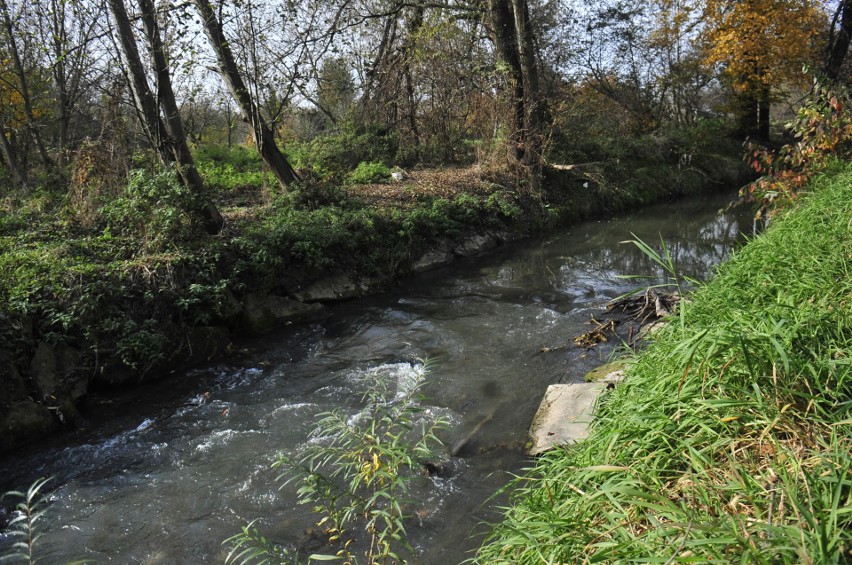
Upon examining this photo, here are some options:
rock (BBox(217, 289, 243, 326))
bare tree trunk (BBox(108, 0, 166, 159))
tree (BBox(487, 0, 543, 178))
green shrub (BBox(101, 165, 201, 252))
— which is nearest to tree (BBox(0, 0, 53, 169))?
bare tree trunk (BBox(108, 0, 166, 159))

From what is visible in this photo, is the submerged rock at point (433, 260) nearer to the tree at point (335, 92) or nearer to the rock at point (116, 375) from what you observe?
the rock at point (116, 375)

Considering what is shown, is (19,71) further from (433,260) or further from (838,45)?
(838,45)

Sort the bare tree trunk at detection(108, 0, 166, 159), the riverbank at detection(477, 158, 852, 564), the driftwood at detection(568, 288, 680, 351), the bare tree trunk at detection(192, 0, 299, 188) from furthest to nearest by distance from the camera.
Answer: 1. the bare tree trunk at detection(192, 0, 299, 188)
2. the bare tree trunk at detection(108, 0, 166, 159)
3. the driftwood at detection(568, 288, 680, 351)
4. the riverbank at detection(477, 158, 852, 564)

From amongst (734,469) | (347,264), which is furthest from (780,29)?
(734,469)

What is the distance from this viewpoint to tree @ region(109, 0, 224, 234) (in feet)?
26.6

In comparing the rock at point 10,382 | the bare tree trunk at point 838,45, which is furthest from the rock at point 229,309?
the bare tree trunk at point 838,45

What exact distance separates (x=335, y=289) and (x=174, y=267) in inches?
106

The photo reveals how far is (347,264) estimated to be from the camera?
9.47 metres

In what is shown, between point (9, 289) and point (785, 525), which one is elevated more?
point (9, 289)

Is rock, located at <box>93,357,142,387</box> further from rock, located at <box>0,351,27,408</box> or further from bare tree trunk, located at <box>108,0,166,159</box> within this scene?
bare tree trunk, located at <box>108,0,166,159</box>

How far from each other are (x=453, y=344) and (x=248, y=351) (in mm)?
2758

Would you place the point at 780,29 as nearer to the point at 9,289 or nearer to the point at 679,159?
the point at 679,159

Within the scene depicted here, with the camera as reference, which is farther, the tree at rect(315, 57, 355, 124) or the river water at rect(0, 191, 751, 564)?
the tree at rect(315, 57, 355, 124)

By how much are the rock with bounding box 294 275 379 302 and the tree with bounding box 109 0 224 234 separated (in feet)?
5.93
